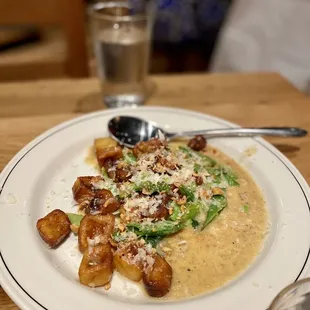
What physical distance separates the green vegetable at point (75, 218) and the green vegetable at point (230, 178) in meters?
0.41

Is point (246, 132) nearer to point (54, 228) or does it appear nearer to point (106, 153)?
point (106, 153)

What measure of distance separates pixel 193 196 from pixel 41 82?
3.09 ft

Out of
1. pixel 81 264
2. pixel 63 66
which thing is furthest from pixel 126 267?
pixel 63 66

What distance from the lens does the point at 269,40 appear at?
2.46 meters

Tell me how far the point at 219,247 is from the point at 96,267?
29 centimetres

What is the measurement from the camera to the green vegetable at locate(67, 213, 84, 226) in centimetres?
103

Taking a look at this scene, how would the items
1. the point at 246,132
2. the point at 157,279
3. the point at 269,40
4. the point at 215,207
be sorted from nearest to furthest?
1. the point at 157,279
2. the point at 215,207
3. the point at 246,132
4. the point at 269,40

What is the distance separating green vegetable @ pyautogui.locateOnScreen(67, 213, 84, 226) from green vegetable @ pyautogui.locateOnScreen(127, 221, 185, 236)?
0.13 meters

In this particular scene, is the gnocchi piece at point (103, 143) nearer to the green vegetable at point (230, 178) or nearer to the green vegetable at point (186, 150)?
the green vegetable at point (186, 150)

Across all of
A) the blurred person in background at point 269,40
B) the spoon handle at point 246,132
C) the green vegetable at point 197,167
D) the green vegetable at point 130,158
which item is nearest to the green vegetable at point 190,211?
the green vegetable at point 197,167

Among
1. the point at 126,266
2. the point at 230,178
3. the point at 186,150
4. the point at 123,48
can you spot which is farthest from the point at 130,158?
the point at 123,48

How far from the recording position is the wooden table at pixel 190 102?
4.58 feet

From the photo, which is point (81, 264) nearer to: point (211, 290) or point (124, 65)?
point (211, 290)

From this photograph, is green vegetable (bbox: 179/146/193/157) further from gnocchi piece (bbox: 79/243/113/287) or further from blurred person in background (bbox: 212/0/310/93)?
blurred person in background (bbox: 212/0/310/93)
